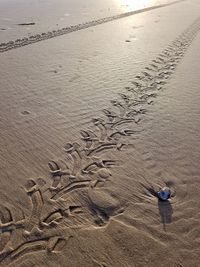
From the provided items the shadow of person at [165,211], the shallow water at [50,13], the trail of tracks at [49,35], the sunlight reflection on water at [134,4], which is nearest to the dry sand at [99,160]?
the shadow of person at [165,211]

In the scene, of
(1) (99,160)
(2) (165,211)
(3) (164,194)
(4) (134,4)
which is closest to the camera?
(2) (165,211)

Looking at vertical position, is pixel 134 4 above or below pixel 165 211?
above

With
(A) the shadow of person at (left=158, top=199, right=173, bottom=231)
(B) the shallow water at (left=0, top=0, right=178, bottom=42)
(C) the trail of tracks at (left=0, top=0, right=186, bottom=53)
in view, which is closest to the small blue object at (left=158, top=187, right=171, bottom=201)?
(A) the shadow of person at (left=158, top=199, right=173, bottom=231)

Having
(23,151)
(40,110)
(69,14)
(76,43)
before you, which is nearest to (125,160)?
(23,151)

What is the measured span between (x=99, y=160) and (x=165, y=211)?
1140 mm

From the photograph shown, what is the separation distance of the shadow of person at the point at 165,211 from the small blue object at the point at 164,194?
1.7 inches

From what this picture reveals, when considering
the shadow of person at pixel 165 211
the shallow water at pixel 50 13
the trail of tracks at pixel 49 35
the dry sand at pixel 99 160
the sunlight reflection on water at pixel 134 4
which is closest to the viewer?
the dry sand at pixel 99 160

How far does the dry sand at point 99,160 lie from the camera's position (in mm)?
2912

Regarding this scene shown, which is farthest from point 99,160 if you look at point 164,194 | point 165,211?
point 165,211

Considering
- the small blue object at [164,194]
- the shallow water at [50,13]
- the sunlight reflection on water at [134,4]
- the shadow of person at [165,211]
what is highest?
the shallow water at [50,13]

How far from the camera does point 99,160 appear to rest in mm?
4020

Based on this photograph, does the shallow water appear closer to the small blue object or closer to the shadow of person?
the small blue object

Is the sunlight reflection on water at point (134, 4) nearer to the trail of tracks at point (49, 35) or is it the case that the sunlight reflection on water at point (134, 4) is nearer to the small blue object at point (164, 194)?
the trail of tracks at point (49, 35)

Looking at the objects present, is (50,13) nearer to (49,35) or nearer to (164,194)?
(49,35)
